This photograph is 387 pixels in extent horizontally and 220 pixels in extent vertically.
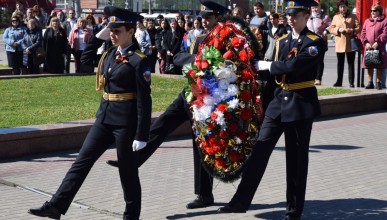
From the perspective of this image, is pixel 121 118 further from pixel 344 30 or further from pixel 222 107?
pixel 344 30

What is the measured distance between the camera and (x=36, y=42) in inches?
758

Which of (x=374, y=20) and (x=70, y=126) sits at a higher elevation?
(x=374, y=20)

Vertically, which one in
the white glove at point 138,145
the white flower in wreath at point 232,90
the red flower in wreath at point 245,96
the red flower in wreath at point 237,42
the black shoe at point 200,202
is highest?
the red flower in wreath at point 237,42

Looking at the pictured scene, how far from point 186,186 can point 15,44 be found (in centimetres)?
1170

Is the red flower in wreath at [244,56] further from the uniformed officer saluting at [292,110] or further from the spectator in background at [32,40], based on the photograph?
the spectator in background at [32,40]

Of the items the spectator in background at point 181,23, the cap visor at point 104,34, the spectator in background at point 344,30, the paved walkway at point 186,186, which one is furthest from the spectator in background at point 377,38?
the cap visor at point 104,34

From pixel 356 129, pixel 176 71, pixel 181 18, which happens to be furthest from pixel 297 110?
pixel 181 18

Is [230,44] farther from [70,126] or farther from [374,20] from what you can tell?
[374,20]

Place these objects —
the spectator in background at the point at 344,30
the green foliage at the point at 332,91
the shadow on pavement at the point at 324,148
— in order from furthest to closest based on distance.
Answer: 1. the spectator in background at the point at 344,30
2. the green foliage at the point at 332,91
3. the shadow on pavement at the point at 324,148

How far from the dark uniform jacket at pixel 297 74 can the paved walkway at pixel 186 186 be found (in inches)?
38.6

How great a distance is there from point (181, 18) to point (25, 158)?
1173cm

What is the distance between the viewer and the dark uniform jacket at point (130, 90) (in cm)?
655

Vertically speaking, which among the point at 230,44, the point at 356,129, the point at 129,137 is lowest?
the point at 356,129

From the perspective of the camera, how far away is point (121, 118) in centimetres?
668
